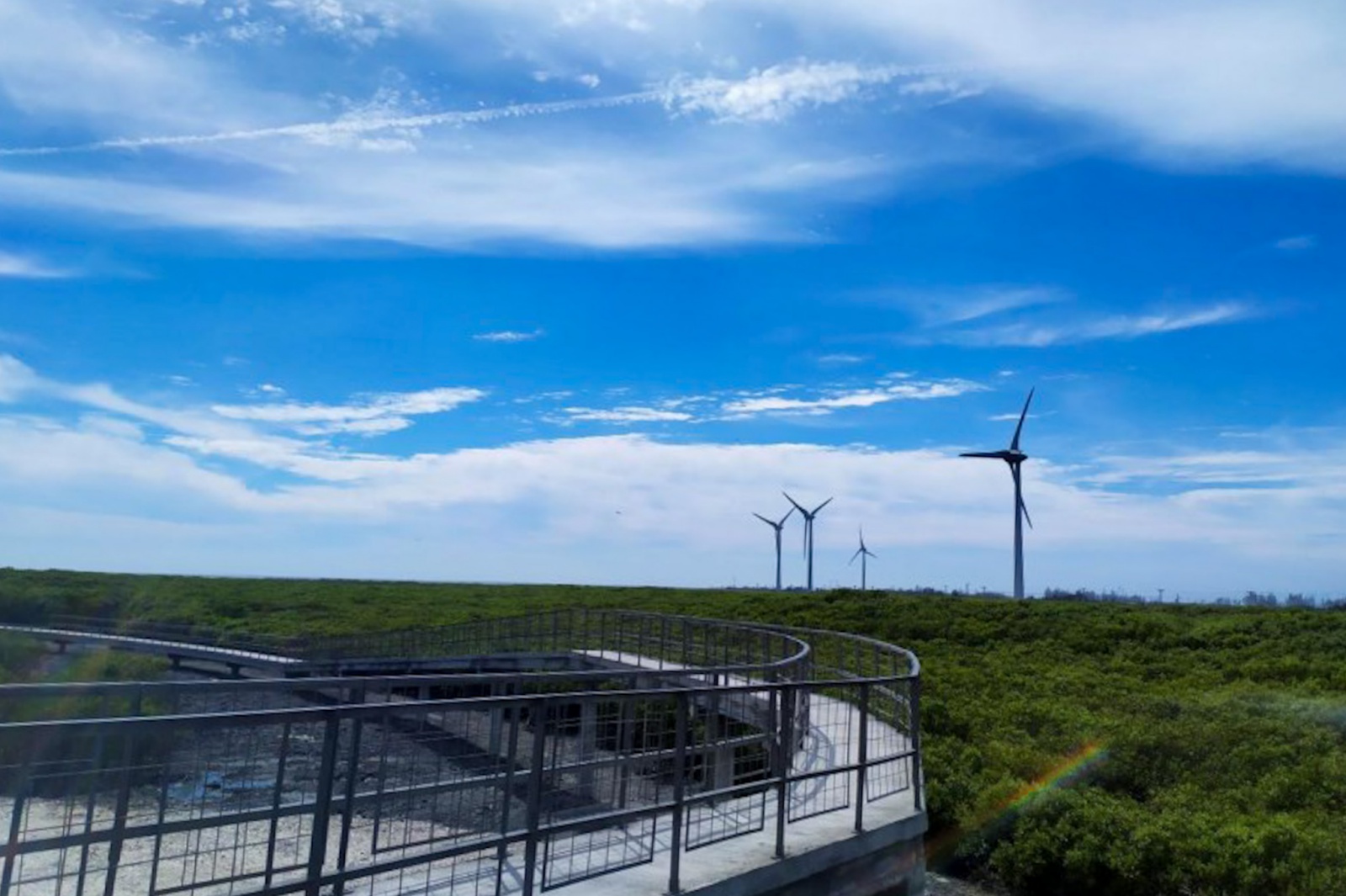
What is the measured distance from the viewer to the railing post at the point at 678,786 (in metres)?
7.17

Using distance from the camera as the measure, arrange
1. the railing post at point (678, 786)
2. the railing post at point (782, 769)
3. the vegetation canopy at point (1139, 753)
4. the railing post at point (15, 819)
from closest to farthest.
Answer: the railing post at point (15, 819) → the railing post at point (678, 786) → the railing post at point (782, 769) → the vegetation canopy at point (1139, 753)

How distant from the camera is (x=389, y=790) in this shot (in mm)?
7020

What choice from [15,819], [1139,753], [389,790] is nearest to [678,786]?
[389,790]

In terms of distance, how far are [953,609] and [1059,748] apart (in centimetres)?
3169

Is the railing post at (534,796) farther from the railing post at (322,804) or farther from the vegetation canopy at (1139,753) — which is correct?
the vegetation canopy at (1139,753)

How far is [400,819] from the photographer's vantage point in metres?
7.66

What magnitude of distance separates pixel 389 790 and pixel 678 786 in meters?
1.88

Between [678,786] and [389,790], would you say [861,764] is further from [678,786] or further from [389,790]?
[389,790]

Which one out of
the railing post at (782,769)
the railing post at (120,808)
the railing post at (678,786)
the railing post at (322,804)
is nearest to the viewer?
the railing post at (120,808)

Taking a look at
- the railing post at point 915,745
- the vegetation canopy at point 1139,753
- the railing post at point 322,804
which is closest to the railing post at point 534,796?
the railing post at point 322,804

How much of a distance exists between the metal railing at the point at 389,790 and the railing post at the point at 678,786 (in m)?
0.01

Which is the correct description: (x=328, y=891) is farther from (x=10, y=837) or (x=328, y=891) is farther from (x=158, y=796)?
(x=10, y=837)

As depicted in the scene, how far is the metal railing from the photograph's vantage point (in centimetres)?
548

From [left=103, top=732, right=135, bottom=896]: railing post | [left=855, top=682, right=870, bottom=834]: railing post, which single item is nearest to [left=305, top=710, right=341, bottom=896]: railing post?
[left=103, top=732, right=135, bottom=896]: railing post
